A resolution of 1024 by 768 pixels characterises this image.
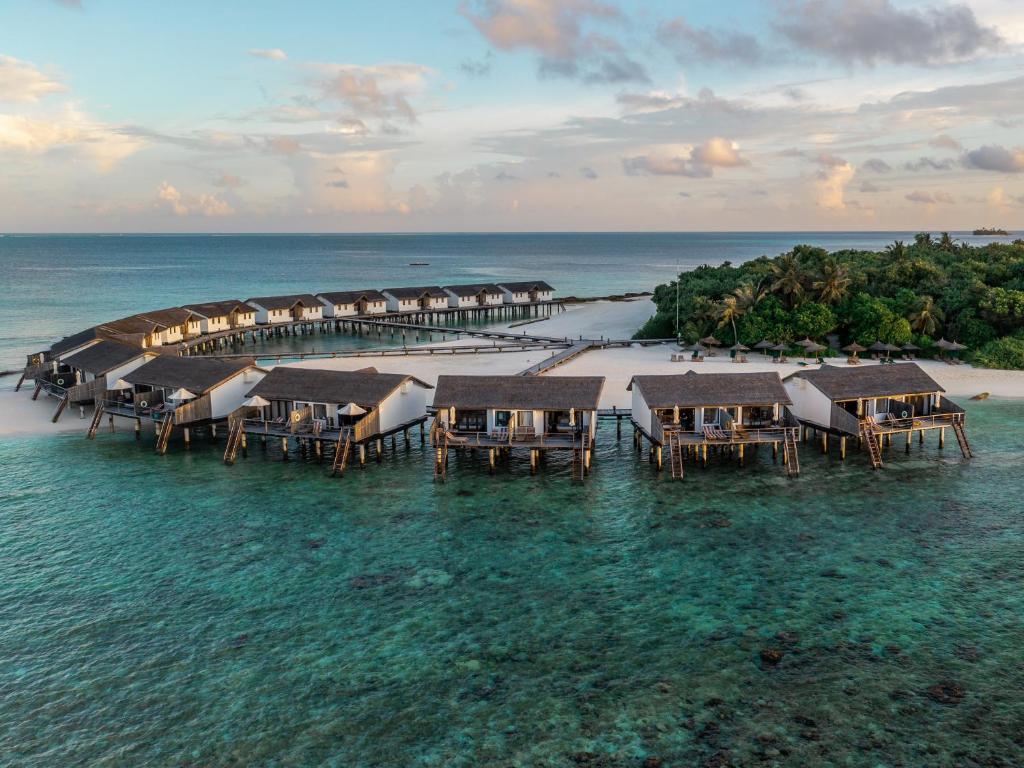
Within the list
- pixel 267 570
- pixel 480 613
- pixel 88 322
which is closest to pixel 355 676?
pixel 480 613

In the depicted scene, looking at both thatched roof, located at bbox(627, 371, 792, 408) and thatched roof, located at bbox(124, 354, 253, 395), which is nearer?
thatched roof, located at bbox(627, 371, 792, 408)

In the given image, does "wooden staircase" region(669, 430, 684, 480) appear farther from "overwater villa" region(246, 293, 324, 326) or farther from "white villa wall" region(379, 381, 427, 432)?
"overwater villa" region(246, 293, 324, 326)

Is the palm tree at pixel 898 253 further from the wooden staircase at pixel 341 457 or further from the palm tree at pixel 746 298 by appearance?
the wooden staircase at pixel 341 457

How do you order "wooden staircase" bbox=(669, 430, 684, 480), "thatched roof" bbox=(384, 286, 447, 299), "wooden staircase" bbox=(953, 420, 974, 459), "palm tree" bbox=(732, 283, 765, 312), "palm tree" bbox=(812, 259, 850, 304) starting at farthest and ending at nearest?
"thatched roof" bbox=(384, 286, 447, 299) < "palm tree" bbox=(812, 259, 850, 304) < "palm tree" bbox=(732, 283, 765, 312) < "wooden staircase" bbox=(953, 420, 974, 459) < "wooden staircase" bbox=(669, 430, 684, 480)

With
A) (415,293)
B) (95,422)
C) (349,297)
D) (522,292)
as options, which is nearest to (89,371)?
(95,422)

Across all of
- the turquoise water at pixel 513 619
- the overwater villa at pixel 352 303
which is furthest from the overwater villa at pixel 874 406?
the overwater villa at pixel 352 303

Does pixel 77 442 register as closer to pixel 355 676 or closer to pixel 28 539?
pixel 28 539

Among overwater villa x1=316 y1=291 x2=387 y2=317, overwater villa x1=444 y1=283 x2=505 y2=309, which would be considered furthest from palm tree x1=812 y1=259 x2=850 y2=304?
overwater villa x1=316 y1=291 x2=387 y2=317

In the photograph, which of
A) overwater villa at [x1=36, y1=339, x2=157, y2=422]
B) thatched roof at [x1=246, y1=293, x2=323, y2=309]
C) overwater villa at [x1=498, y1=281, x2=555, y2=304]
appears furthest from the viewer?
overwater villa at [x1=498, y1=281, x2=555, y2=304]
